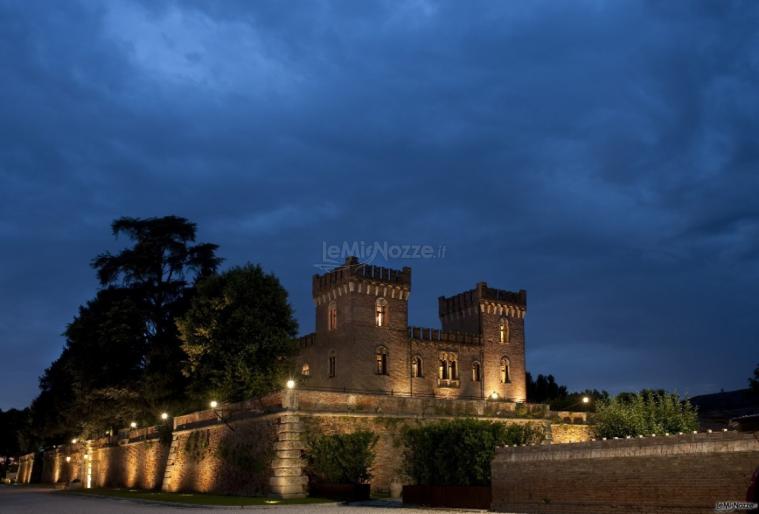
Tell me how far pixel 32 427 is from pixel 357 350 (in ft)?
140

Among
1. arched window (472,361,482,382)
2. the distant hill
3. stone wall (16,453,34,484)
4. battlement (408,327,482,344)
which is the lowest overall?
stone wall (16,453,34,484)

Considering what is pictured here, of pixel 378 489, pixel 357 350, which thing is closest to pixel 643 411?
pixel 378 489

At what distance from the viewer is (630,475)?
65.0 ft

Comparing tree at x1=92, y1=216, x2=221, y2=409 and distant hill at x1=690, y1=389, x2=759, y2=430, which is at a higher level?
tree at x1=92, y1=216, x2=221, y2=409

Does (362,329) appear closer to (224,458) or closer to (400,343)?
(400,343)

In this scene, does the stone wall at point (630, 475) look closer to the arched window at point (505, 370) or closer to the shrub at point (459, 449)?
the shrub at point (459, 449)

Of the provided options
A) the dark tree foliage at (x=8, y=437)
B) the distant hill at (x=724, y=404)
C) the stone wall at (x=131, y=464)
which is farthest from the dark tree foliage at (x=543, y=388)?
the dark tree foliage at (x=8, y=437)

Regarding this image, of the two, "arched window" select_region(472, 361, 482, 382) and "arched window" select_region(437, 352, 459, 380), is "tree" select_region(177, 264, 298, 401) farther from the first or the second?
"arched window" select_region(472, 361, 482, 382)

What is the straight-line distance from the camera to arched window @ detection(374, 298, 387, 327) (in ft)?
177

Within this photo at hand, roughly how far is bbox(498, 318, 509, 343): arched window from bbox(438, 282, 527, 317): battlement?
4.90ft

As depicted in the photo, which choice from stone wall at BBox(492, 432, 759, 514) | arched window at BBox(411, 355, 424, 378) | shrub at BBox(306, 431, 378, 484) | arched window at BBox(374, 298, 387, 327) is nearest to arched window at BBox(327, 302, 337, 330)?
arched window at BBox(374, 298, 387, 327)

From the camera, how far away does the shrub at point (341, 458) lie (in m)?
32.2

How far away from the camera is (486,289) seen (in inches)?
2376

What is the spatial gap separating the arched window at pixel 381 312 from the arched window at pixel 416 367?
Result: 3.72m
